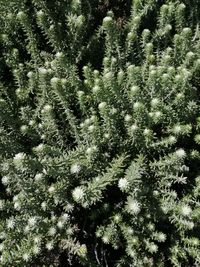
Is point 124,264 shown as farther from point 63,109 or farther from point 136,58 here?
point 136,58

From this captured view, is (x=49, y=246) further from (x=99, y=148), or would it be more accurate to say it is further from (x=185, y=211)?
(x=185, y=211)

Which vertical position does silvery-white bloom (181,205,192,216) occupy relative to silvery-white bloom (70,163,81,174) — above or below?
below

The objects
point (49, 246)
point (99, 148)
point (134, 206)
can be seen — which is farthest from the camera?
point (99, 148)

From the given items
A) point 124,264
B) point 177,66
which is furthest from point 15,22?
point 124,264

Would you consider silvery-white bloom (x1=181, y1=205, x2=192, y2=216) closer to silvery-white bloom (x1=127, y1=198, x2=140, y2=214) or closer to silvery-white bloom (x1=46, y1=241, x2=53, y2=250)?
silvery-white bloom (x1=127, y1=198, x2=140, y2=214)

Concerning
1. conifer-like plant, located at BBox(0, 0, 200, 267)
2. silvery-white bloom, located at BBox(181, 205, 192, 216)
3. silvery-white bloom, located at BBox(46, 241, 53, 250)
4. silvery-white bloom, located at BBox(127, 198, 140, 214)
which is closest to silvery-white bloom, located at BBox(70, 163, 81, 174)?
conifer-like plant, located at BBox(0, 0, 200, 267)

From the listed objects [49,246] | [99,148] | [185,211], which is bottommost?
[49,246]

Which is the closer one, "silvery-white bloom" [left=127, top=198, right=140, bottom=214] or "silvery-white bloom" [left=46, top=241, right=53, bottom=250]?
"silvery-white bloom" [left=127, top=198, right=140, bottom=214]

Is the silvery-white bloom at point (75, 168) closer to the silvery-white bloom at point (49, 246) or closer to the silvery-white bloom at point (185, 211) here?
the silvery-white bloom at point (49, 246)

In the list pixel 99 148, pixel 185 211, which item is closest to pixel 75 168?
pixel 99 148

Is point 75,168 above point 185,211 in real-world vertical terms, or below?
above
